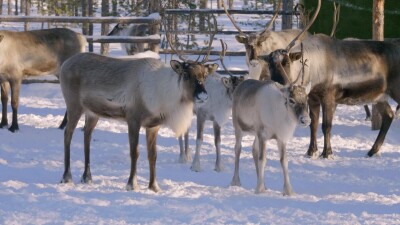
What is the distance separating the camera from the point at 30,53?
13.2 metres

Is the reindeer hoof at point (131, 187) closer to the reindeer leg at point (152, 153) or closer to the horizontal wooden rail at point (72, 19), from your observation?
the reindeer leg at point (152, 153)

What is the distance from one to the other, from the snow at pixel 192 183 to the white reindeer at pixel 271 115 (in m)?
0.32

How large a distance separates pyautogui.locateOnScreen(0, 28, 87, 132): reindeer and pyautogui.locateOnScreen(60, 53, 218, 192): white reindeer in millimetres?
4570

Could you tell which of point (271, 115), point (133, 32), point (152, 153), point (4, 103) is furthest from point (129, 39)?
point (271, 115)

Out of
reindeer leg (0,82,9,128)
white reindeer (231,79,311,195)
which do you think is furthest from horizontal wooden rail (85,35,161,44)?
white reindeer (231,79,311,195)

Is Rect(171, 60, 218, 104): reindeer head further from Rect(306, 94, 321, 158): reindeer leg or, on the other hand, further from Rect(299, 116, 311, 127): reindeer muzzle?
Rect(306, 94, 321, 158): reindeer leg

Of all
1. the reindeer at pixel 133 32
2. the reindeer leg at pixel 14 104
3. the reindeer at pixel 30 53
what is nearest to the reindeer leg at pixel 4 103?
the reindeer at pixel 30 53

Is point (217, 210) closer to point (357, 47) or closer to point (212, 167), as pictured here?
point (212, 167)

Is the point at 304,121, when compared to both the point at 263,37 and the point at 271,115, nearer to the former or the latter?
the point at 271,115

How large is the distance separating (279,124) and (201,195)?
3.21 feet

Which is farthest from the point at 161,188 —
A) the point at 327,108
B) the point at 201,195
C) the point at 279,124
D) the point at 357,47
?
the point at 357,47

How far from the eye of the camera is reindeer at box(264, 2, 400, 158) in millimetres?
10906

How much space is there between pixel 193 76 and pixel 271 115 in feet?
2.59

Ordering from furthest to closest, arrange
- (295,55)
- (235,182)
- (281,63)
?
(295,55)
(281,63)
(235,182)
